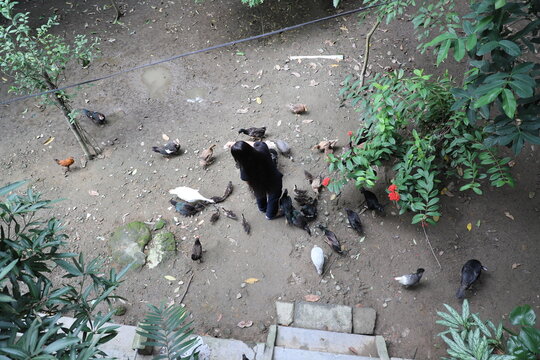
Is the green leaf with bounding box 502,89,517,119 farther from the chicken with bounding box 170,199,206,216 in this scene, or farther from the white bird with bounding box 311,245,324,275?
the chicken with bounding box 170,199,206,216

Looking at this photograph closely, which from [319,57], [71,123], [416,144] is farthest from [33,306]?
[319,57]

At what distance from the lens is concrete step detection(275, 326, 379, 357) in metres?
3.83

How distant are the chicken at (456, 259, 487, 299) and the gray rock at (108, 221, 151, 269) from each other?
3687 millimetres

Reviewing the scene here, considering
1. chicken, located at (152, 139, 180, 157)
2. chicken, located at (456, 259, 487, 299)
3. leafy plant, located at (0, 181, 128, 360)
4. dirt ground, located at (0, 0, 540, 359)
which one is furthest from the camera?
chicken, located at (152, 139, 180, 157)

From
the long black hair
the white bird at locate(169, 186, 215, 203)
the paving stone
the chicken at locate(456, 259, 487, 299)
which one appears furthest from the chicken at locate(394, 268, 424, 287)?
the white bird at locate(169, 186, 215, 203)

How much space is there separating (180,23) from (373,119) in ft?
17.1

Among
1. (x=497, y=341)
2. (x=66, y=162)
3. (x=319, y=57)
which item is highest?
(x=319, y=57)

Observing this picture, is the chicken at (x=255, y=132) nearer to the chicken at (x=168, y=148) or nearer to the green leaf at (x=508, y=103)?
the chicken at (x=168, y=148)

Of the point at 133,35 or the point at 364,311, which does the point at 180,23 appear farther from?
the point at 364,311

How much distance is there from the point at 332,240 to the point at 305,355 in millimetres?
1341

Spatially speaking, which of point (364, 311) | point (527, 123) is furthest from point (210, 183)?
point (527, 123)

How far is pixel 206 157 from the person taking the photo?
556 cm

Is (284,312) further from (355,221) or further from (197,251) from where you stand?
(355,221)

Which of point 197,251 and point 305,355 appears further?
point 197,251
